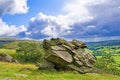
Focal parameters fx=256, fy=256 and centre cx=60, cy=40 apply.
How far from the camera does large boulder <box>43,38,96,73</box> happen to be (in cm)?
4984

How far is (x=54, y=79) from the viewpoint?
3844cm

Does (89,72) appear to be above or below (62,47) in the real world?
below

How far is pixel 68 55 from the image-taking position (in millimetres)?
52031

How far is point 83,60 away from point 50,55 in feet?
26.5

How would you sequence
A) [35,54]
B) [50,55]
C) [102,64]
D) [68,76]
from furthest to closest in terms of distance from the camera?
[35,54]
[102,64]
[50,55]
[68,76]

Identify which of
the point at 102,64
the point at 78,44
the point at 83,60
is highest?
the point at 78,44

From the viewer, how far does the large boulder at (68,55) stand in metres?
49.8

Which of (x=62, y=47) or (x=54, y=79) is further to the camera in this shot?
(x=62, y=47)

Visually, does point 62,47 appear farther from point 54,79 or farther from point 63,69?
point 54,79

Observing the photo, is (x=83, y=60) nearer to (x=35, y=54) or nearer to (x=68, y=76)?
(x=68, y=76)

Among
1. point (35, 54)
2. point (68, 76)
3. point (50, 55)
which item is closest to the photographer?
point (68, 76)

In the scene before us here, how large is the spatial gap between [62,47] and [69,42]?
12.4 feet

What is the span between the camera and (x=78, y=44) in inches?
2233

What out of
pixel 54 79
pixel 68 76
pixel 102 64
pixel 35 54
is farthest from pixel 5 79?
pixel 35 54
